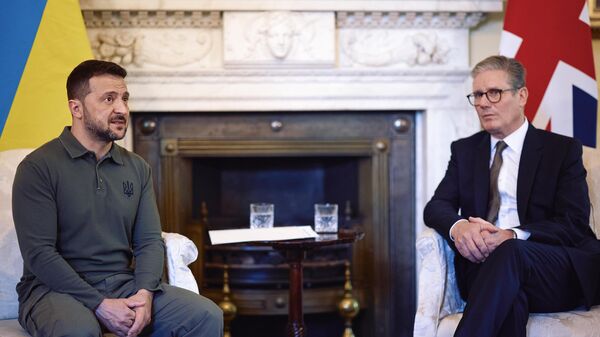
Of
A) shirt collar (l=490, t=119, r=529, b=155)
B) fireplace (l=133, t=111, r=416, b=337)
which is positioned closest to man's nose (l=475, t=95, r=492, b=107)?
shirt collar (l=490, t=119, r=529, b=155)

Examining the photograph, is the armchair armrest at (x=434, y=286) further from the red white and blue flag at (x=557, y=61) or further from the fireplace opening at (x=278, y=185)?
the fireplace opening at (x=278, y=185)

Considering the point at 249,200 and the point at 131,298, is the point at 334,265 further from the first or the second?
the point at 131,298

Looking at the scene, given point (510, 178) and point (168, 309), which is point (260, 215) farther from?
point (510, 178)

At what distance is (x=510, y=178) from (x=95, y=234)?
128cm

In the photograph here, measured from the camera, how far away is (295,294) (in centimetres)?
254

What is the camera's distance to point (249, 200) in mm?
3688

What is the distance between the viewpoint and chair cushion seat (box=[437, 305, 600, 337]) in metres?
1.92

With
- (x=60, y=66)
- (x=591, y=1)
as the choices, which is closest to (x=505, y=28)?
(x=591, y=1)

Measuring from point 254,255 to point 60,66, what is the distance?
3.93 ft

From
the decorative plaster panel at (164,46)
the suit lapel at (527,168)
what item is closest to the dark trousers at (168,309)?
the suit lapel at (527,168)

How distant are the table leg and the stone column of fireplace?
3.04 ft

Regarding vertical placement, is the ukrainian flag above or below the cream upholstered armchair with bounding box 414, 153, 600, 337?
above

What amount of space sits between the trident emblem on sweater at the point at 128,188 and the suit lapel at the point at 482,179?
3.52ft

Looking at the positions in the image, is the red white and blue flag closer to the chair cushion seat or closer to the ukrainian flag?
the chair cushion seat
